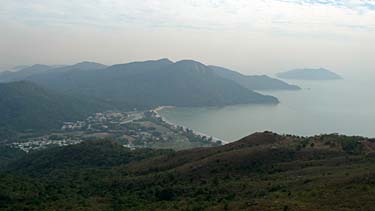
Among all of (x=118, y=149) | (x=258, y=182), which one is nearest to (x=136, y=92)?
(x=118, y=149)

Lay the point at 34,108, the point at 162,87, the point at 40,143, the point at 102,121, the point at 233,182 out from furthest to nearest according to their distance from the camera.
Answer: the point at 162,87 → the point at 102,121 → the point at 34,108 → the point at 40,143 → the point at 233,182

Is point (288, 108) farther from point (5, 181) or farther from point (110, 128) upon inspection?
point (5, 181)

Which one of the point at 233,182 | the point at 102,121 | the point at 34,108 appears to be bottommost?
the point at 102,121

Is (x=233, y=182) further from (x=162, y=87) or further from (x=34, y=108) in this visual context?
(x=162, y=87)

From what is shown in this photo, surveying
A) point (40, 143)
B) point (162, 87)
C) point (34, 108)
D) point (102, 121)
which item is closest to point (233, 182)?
point (40, 143)

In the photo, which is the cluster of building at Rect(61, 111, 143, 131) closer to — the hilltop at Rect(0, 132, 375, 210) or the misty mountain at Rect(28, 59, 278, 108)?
the misty mountain at Rect(28, 59, 278, 108)

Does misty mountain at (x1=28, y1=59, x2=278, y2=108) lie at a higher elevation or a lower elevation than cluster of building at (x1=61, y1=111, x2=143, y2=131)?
higher

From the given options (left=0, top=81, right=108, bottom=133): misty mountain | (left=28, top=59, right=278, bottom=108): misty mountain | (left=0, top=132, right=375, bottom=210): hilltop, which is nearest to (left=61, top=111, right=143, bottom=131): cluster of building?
(left=0, top=81, right=108, bottom=133): misty mountain
